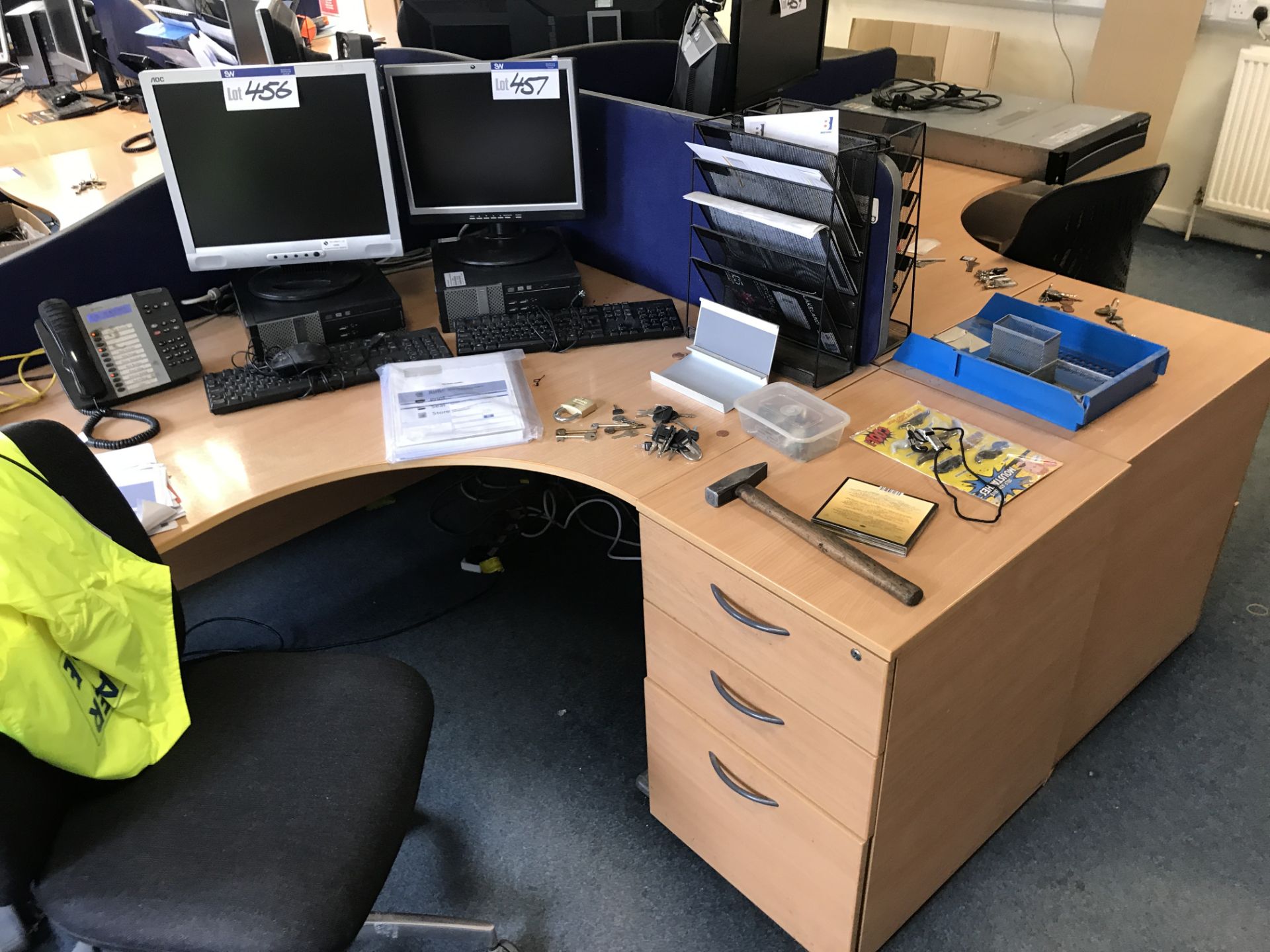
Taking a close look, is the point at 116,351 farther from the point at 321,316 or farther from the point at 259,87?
the point at 259,87

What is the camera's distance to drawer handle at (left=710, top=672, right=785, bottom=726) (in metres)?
1.30

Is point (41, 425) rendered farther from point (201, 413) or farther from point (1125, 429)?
point (1125, 429)

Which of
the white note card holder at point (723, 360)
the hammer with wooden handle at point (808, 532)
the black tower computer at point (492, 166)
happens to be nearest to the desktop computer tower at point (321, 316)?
the black tower computer at point (492, 166)

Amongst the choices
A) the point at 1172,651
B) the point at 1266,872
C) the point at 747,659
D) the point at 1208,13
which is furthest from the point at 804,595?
the point at 1208,13

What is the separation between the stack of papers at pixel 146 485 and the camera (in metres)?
1.35

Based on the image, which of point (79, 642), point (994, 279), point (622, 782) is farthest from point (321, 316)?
point (994, 279)

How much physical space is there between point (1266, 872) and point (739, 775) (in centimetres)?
96

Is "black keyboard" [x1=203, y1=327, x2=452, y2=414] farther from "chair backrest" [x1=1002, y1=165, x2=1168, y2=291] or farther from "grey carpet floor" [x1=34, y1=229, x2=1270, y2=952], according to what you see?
"chair backrest" [x1=1002, y1=165, x2=1168, y2=291]

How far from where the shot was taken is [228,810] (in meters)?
1.18

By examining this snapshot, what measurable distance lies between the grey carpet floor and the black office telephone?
2.44 ft

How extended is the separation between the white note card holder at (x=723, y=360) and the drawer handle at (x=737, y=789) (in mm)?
561

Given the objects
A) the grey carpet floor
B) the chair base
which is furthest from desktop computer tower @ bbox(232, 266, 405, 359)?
the chair base

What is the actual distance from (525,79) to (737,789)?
4.44ft

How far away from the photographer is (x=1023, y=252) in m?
2.05
